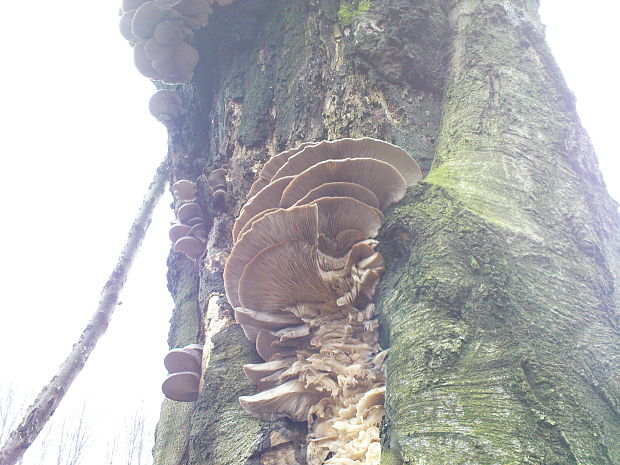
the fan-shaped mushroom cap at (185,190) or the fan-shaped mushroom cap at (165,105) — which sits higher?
the fan-shaped mushroom cap at (165,105)

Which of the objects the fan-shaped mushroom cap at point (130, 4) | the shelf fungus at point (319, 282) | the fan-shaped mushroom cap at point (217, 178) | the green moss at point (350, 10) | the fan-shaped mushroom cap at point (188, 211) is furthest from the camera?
the fan-shaped mushroom cap at point (130, 4)

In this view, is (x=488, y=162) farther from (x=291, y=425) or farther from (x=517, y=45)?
(x=291, y=425)

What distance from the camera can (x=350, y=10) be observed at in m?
3.07

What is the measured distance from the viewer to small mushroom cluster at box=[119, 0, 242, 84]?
450 centimetres

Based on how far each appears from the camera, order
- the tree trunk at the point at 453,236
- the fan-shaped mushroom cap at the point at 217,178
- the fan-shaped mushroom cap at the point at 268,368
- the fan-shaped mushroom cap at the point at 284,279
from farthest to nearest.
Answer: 1. the fan-shaped mushroom cap at the point at 217,178
2. the fan-shaped mushroom cap at the point at 268,368
3. the fan-shaped mushroom cap at the point at 284,279
4. the tree trunk at the point at 453,236

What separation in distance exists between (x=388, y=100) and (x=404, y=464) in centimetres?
203

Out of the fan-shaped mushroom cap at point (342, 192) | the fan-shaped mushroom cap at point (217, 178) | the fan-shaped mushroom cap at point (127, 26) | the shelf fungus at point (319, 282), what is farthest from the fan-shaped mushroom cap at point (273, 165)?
the fan-shaped mushroom cap at point (127, 26)

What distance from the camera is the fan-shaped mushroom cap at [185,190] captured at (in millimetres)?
4543

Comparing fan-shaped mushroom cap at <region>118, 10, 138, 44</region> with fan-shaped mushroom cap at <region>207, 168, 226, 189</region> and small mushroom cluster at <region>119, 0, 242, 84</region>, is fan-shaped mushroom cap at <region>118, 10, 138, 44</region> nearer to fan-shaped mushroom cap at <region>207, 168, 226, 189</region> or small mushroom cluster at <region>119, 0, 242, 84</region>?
small mushroom cluster at <region>119, 0, 242, 84</region>

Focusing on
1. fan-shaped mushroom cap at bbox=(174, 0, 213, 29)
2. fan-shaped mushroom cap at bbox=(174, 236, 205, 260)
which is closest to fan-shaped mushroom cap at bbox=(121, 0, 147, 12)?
fan-shaped mushroom cap at bbox=(174, 0, 213, 29)

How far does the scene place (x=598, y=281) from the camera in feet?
5.90

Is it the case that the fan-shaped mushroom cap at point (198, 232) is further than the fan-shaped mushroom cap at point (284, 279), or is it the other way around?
the fan-shaped mushroom cap at point (198, 232)

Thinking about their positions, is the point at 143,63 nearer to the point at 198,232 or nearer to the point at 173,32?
the point at 173,32

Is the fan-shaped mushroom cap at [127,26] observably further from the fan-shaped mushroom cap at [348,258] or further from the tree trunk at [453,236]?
the fan-shaped mushroom cap at [348,258]
